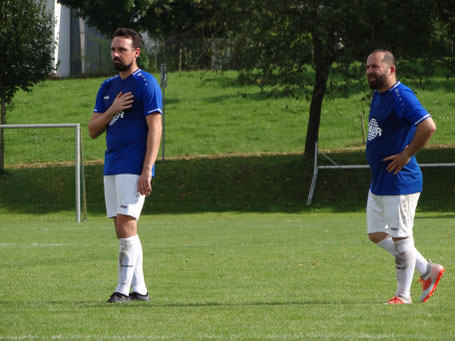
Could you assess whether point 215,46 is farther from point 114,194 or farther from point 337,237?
point 114,194

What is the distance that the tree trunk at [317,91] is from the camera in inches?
1040

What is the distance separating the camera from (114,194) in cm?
720

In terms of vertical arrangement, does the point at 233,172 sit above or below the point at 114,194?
below

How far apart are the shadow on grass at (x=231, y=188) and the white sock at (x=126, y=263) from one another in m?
17.6

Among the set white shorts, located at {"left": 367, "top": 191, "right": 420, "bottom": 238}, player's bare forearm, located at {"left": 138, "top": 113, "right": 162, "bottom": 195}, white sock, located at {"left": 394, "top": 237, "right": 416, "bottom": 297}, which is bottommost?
white sock, located at {"left": 394, "top": 237, "right": 416, "bottom": 297}

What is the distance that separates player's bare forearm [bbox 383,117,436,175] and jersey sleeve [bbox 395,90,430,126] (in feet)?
0.17

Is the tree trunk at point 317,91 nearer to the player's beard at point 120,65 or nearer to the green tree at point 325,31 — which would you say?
the green tree at point 325,31

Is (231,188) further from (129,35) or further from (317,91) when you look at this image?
(129,35)

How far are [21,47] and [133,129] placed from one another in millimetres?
21105

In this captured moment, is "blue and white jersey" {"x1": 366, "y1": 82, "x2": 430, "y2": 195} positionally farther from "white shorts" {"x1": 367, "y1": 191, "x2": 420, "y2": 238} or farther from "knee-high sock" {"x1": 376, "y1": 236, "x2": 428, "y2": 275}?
"knee-high sock" {"x1": 376, "y1": 236, "x2": 428, "y2": 275}

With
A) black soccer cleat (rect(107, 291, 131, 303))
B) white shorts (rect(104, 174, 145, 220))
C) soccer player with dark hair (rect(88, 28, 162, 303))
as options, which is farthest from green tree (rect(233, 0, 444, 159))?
black soccer cleat (rect(107, 291, 131, 303))

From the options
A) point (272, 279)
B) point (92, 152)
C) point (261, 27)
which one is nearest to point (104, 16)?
point (92, 152)

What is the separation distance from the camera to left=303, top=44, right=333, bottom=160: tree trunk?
86.6 ft

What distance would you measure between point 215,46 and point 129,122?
73.3ft
